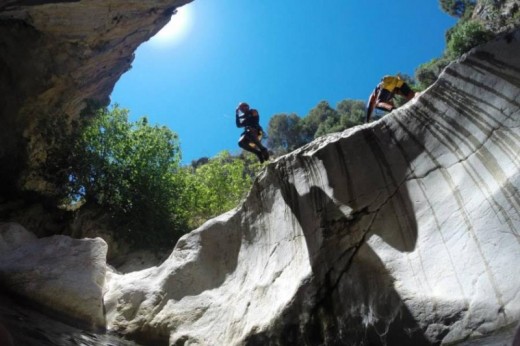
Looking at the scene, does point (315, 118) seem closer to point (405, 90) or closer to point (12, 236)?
point (405, 90)

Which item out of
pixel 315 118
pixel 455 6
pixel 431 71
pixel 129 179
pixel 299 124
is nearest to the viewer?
pixel 129 179

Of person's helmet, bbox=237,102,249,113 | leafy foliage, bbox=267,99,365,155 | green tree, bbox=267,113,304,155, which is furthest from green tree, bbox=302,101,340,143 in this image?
person's helmet, bbox=237,102,249,113

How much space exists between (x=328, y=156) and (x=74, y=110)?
21026 mm

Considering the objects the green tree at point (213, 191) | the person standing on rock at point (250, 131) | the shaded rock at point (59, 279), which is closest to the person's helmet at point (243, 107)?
the person standing on rock at point (250, 131)

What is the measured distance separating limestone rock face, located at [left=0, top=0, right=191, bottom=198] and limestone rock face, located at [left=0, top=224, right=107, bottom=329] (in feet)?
32.2

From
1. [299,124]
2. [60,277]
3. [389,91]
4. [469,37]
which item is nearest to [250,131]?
[389,91]

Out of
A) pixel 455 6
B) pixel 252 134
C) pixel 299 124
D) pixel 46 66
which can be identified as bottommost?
pixel 252 134

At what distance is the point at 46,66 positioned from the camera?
22.4m

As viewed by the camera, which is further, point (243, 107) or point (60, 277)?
point (243, 107)

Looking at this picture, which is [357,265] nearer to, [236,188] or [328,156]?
[328,156]

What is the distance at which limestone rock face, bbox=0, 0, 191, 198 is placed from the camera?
20406 millimetres

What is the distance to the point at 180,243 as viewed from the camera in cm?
1217

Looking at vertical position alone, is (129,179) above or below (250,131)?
above

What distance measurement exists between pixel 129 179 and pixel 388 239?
62.6 ft
